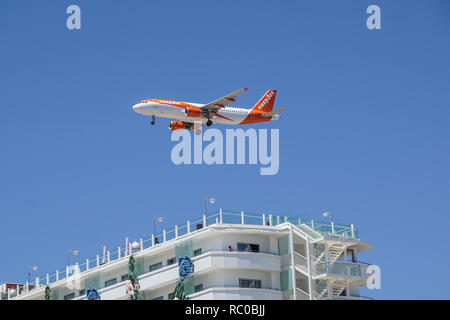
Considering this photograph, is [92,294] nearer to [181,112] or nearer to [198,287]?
[198,287]

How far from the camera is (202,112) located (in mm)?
110938

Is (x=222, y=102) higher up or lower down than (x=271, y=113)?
higher up

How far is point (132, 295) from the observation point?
101 meters

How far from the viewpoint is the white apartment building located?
94.2m

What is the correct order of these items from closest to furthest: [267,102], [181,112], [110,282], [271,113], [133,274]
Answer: [133,274]
[110,282]
[181,112]
[271,113]
[267,102]

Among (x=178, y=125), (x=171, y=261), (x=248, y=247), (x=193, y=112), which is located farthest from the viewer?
(x=178, y=125)

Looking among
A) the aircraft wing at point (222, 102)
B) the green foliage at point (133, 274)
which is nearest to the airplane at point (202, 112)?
the aircraft wing at point (222, 102)

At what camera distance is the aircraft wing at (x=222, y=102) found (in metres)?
111

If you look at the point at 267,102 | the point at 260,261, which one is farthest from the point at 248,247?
the point at 267,102

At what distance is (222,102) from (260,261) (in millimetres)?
24859

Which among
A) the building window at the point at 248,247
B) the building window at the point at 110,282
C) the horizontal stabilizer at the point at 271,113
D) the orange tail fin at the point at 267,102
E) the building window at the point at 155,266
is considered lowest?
the building window at the point at 110,282

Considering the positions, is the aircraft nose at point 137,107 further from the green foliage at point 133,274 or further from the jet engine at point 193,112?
the green foliage at point 133,274
